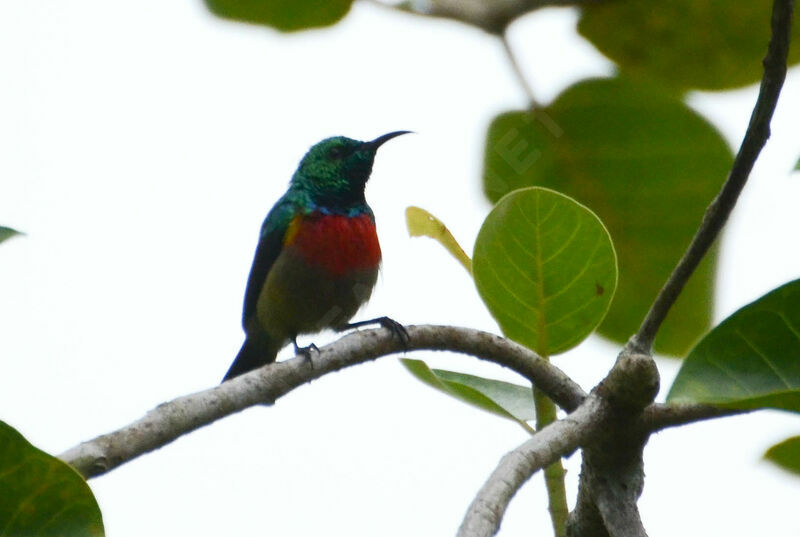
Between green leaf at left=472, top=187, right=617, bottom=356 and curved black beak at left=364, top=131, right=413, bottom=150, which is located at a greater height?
curved black beak at left=364, top=131, right=413, bottom=150

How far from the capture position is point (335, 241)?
202 inches

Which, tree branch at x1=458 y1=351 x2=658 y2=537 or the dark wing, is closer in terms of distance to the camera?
tree branch at x1=458 y1=351 x2=658 y2=537

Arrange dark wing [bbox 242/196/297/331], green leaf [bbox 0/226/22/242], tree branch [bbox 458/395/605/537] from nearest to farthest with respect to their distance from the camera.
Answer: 1. tree branch [bbox 458/395/605/537]
2. green leaf [bbox 0/226/22/242]
3. dark wing [bbox 242/196/297/331]

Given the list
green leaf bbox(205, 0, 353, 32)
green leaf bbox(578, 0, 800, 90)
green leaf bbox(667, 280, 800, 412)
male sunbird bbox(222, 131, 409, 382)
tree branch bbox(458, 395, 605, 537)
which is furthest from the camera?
male sunbird bbox(222, 131, 409, 382)

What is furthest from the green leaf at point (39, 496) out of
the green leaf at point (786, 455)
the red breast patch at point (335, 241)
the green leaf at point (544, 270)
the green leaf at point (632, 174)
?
the red breast patch at point (335, 241)

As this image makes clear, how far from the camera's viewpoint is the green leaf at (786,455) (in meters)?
2.58

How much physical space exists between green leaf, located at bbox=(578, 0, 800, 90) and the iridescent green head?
102 inches

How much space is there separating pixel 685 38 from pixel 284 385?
148 cm

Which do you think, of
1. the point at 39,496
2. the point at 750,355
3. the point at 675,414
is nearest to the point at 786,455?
the point at 675,414

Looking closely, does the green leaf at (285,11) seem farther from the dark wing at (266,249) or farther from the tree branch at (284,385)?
the dark wing at (266,249)

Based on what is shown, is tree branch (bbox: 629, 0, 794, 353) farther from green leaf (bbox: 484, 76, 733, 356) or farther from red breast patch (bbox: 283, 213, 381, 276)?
red breast patch (bbox: 283, 213, 381, 276)

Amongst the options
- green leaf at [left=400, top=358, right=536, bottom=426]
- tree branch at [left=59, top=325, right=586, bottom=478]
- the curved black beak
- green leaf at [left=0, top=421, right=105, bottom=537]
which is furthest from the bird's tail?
green leaf at [left=0, top=421, right=105, bottom=537]

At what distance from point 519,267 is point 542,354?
26cm

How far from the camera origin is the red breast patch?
199 inches
